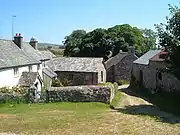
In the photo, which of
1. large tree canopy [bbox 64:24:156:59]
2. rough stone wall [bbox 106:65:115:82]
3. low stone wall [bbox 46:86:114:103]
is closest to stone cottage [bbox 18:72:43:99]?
low stone wall [bbox 46:86:114:103]

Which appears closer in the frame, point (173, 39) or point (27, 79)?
point (173, 39)

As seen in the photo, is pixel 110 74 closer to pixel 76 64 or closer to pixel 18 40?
pixel 76 64

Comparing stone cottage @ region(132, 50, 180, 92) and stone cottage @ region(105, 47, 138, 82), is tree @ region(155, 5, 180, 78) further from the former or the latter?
stone cottage @ region(105, 47, 138, 82)

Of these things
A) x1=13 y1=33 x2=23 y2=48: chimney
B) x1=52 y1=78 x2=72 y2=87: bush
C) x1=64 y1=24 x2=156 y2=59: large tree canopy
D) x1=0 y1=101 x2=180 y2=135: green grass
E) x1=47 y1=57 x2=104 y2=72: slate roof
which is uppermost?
x1=64 y1=24 x2=156 y2=59: large tree canopy

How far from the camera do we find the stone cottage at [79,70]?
154ft

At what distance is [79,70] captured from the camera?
47531 millimetres

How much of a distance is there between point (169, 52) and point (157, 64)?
9901 millimetres

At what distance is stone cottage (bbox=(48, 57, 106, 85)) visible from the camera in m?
46.9

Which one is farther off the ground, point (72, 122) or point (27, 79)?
point (27, 79)

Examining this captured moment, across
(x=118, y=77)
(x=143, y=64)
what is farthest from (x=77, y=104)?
(x=118, y=77)

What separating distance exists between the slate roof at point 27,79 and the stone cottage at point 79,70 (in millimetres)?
13238

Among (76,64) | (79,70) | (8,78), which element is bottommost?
(8,78)

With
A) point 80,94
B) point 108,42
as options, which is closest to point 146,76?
point 80,94

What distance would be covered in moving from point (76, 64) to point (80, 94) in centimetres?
2281
